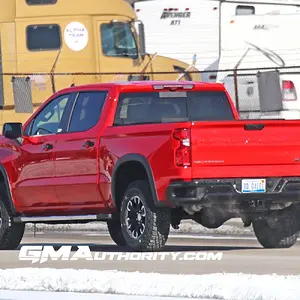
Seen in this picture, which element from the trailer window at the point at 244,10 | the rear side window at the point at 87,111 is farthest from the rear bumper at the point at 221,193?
the trailer window at the point at 244,10

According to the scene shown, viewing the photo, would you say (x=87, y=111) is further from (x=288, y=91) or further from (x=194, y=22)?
(x=194, y=22)

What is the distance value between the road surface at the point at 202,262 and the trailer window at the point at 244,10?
15.9 meters

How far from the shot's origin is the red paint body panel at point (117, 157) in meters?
12.9

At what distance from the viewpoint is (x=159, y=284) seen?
30.5 feet

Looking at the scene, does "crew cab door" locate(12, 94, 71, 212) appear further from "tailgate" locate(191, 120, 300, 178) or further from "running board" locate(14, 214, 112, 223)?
"tailgate" locate(191, 120, 300, 178)

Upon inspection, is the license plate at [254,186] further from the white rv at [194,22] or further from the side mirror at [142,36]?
the white rv at [194,22]

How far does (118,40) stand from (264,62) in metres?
3.85

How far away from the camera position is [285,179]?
43.4 ft

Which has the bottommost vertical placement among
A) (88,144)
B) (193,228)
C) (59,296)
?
(193,228)

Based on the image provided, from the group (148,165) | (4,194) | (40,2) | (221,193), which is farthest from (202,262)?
(40,2)

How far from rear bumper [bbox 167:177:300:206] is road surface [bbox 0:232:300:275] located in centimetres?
57

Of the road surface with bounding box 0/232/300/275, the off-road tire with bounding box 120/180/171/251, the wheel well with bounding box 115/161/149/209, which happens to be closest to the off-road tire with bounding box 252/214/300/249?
the road surface with bounding box 0/232/300/275

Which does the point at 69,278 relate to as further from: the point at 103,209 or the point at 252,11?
the point at 252,11

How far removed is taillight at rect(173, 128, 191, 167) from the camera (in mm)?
12688
